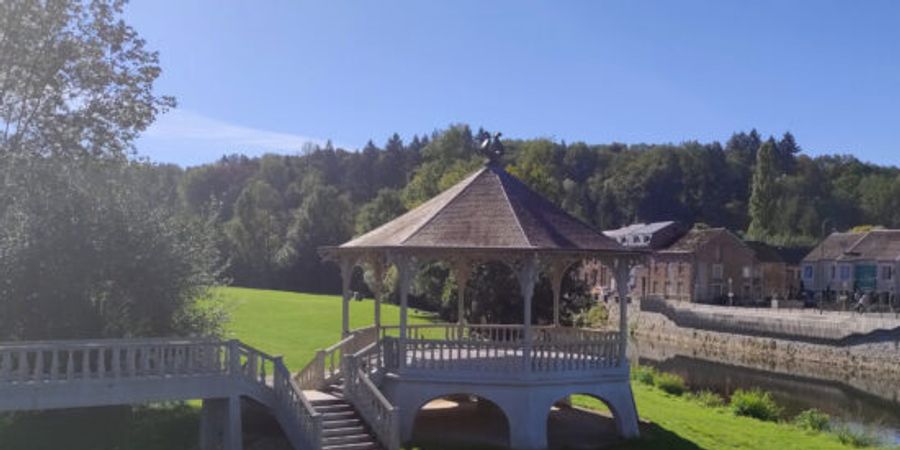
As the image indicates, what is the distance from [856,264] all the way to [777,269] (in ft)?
33.1

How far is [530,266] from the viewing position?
1853 cm

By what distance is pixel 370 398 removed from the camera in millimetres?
17906

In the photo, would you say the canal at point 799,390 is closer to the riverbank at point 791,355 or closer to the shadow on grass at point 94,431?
the riverbank at point 791,355

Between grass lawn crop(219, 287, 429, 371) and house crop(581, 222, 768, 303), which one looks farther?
house crop(581, 222, 768, 303)

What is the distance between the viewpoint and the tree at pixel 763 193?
91.2 m

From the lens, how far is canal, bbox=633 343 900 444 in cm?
3091

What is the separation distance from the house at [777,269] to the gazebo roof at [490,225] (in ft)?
222

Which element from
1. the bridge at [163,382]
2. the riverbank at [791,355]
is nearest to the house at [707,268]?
the riverbank at [791,355]

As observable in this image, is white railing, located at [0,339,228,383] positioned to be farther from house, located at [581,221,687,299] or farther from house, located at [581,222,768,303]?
house, located at [581,222,768,303]

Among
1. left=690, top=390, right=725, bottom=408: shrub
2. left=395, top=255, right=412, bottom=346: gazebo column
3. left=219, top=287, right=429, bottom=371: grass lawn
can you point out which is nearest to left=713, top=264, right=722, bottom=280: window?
left=219, top=287, right=429, bottom=371: grass lawn

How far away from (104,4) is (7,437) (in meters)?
11.2

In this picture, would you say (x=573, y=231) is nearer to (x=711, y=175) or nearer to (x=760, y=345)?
(x=760, y=345)

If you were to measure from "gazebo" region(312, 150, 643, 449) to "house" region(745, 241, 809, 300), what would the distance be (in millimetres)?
68254

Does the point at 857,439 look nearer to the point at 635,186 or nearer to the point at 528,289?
the point at 528,289
